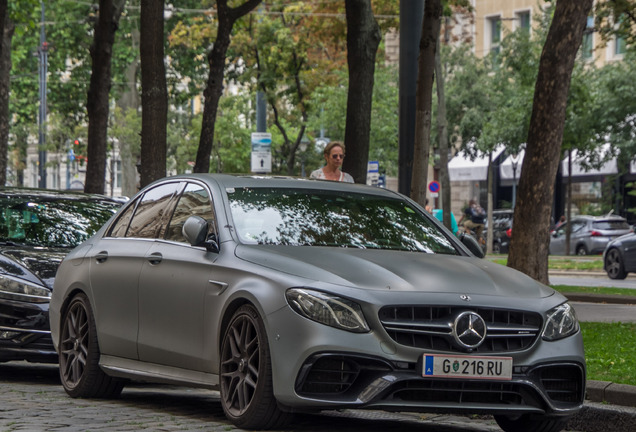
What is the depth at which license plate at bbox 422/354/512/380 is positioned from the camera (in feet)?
23.0

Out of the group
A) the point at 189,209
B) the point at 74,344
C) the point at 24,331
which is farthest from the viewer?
the point at 24,331

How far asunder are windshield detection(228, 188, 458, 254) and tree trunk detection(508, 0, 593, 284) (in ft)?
26.7

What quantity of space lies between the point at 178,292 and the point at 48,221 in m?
4.04

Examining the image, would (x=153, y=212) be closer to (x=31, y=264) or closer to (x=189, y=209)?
(x=189, y=209)

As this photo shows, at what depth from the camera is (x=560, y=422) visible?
25.2 ft

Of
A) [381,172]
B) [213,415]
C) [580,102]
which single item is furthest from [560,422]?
[381,172]

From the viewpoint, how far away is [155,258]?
28.6 feet

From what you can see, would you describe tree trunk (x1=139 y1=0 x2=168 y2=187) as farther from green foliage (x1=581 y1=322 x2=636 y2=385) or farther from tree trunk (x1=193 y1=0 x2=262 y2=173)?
green foliage (x1=581 y1=322 x2=636 y2=385)

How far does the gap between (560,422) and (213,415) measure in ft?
6.80

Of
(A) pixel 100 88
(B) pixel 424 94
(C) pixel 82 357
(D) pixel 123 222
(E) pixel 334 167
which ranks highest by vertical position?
(A) pixel 100 88

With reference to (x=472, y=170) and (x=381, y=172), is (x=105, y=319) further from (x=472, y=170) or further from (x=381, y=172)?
(x=472, y=170)

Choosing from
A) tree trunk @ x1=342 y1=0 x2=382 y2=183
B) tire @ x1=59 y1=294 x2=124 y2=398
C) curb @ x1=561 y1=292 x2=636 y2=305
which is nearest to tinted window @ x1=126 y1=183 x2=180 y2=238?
tire @ x1=59 y1=294 x2=124 y2=398

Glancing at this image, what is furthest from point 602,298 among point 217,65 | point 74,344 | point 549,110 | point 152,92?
point 74,344

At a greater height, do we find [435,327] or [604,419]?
[435,327]
